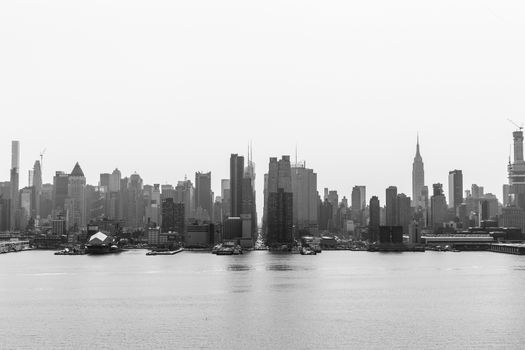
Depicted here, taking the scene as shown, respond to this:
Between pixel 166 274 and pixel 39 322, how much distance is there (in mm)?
70395

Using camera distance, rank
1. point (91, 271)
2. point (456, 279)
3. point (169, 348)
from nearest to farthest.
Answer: point (169, 348)
point (456, 279)
point (91, 271)

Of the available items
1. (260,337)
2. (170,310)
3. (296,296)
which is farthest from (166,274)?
(260,337)

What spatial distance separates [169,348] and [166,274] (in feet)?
276

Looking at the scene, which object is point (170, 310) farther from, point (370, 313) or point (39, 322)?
point (370, 313)

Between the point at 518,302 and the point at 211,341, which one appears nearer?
the point at 211,341

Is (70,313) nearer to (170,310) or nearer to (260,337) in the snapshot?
(170,310)

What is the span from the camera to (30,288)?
11150 centimetres

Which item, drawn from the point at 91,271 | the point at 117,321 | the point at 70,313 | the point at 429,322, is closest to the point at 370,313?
the point at 429,322

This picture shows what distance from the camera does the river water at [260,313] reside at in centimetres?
6538

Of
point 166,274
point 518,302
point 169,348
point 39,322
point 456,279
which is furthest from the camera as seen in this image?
point 166,274

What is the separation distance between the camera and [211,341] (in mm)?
65062

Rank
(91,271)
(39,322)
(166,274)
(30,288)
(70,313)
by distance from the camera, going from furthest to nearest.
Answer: (91,271), (166,274), (30,288), (70,313), (39,322)

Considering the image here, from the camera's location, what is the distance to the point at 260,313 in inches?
3221

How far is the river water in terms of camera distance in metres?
65.4
